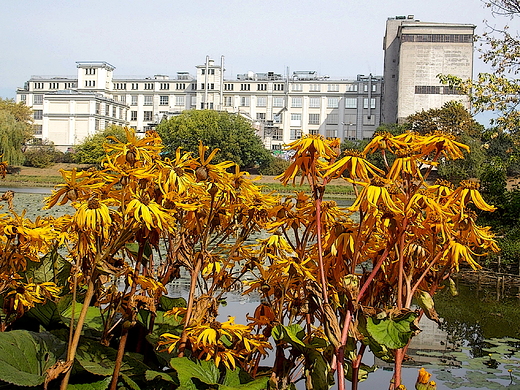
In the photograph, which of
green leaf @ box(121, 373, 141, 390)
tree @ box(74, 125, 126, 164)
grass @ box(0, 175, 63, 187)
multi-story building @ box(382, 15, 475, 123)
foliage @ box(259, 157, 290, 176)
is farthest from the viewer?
multi-story building @ box(382, 15, 475, 123)

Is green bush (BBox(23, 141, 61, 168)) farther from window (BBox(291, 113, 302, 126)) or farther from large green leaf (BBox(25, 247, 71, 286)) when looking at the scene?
large green leaf (BBox(25, 247, 71, 286))

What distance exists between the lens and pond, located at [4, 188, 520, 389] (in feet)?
13.7

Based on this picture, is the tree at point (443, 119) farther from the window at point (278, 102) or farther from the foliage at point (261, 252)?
the foliage at point (261, 252)

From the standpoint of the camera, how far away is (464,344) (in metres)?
5.43

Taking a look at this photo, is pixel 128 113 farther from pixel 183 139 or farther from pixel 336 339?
pixel 336 339

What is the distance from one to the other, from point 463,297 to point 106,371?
6.75 m

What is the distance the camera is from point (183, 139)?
2084 inches

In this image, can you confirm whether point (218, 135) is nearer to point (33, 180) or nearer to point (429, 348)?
point (33, 180)

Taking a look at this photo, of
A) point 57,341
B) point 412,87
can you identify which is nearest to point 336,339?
point 57,341

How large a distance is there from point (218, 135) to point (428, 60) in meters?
22.0

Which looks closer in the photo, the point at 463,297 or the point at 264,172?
the point at 463,297

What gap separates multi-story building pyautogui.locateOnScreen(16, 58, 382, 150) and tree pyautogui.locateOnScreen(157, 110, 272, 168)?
61.3ft

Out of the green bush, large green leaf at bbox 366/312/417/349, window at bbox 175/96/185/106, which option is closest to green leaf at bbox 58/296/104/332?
large green leaf at bbox 366/312/417/349

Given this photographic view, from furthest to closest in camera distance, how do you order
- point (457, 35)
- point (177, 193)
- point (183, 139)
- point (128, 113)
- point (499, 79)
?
point (128, 113), point (457, 35), point (183, 139), point (499, 79), point (177, 193)
